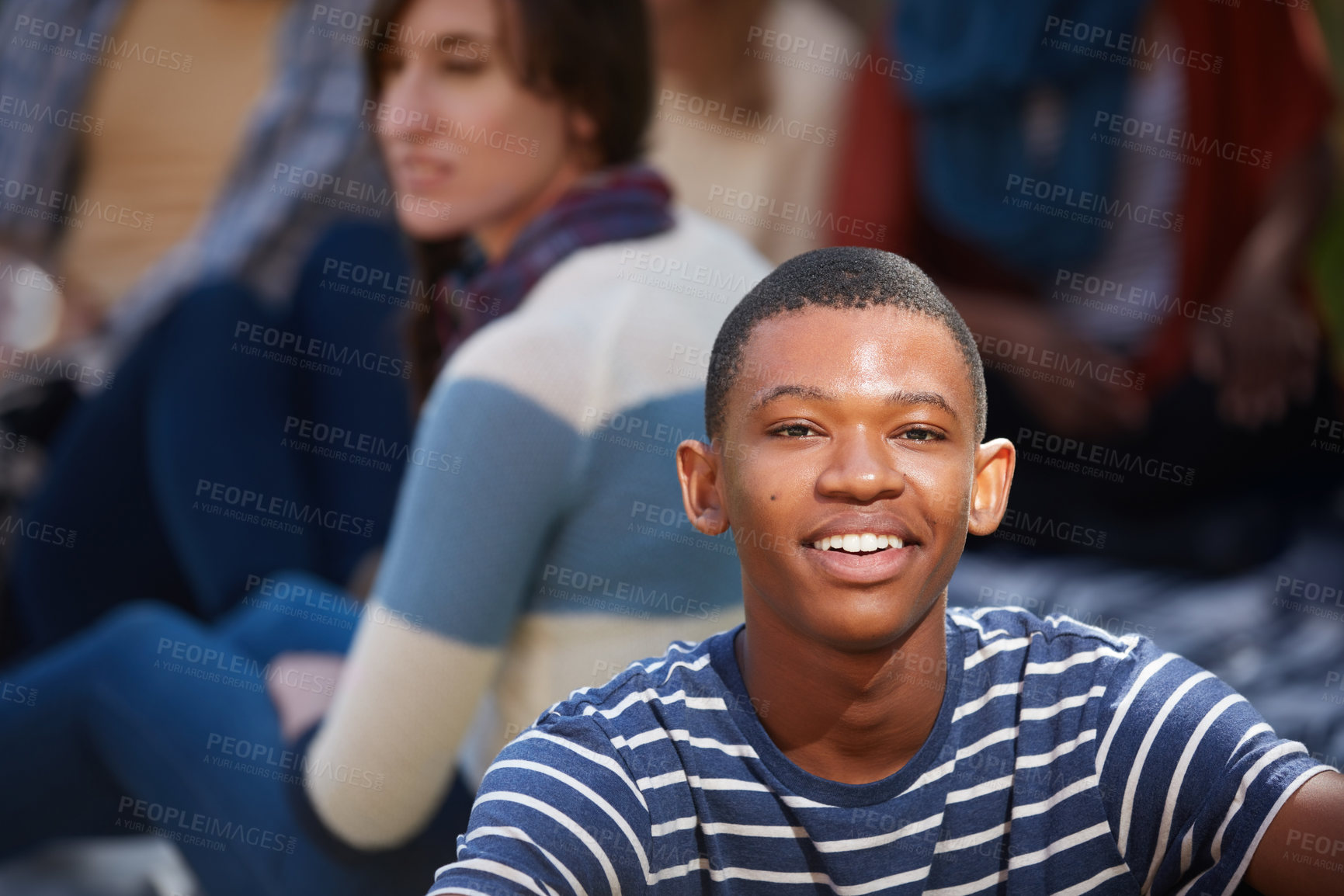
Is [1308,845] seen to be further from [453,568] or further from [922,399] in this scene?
[453,568]

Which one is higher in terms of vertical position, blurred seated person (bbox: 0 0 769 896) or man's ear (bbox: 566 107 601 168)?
man's ear (bbox: 566 107 601 168)

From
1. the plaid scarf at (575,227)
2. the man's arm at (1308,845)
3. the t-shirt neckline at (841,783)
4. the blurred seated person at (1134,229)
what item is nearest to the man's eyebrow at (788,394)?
the t-shirt neckline at (841,783)

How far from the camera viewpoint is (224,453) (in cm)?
216

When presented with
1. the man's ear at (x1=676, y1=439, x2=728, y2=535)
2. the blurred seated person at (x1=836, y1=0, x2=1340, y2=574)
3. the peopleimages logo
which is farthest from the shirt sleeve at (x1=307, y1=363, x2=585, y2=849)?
the peopleimages logo

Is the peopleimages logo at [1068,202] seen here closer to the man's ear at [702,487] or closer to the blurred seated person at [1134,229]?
the blurred seated person at [1134,229]

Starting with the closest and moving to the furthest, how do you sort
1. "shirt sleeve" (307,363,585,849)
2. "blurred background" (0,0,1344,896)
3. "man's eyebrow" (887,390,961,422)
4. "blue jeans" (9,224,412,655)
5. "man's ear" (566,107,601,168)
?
1. "man's eyebrow" (887,390,961,422)
2. "shirt sleeve" (307,363,585,849)
3. "man's ear" (566,107,601,168)
4. "blue jeans" (9,224,412,655)
5. "blurred background" (0,0,1344,896)

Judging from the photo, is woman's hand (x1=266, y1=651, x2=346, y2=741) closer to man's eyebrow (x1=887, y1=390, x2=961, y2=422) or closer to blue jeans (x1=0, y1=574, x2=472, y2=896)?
blue jeans (x1=0, y1=574, x2=472, y2=896)

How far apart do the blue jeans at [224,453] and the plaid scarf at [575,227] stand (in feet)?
1.61

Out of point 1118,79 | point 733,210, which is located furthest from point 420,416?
point 1118,79

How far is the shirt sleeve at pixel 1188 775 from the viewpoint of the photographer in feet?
2.93

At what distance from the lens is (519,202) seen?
1.85 metres

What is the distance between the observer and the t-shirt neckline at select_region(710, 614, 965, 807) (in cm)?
96

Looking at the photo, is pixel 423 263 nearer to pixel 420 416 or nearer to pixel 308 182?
pixel 420 416

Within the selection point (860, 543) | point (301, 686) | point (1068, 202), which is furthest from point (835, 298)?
point (1068, 202)
